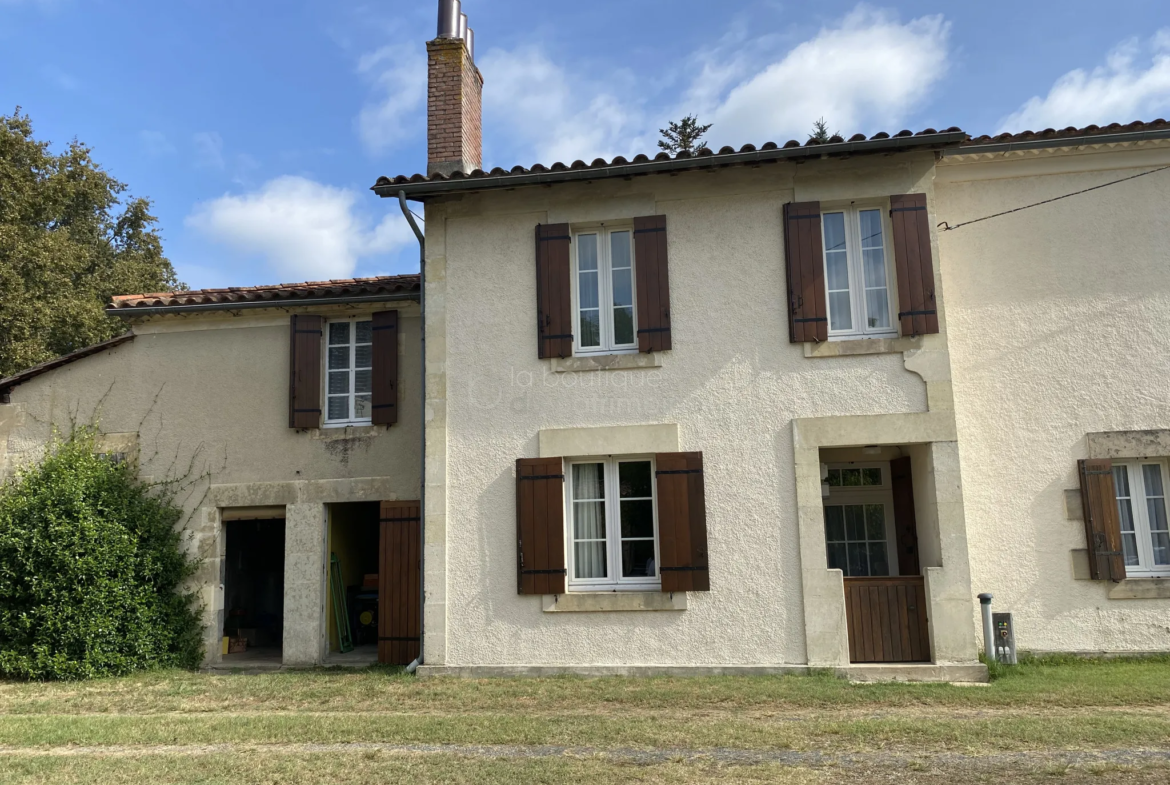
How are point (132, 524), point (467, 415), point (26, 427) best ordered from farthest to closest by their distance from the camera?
1. point (26, 427)
2. point (132, 524)
3. point (467, 415)

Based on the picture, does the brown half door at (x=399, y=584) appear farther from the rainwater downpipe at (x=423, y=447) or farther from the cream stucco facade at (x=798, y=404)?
the cream stucco facade at (x=798, y=404)

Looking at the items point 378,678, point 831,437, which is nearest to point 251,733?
point 378,678

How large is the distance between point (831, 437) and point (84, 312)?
52.4 ft

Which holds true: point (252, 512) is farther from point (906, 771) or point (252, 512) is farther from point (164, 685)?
point (906, 771)

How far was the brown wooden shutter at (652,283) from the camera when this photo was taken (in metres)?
8.88

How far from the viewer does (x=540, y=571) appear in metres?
8.69

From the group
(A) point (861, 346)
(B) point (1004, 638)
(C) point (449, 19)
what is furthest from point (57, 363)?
(B) point (1004, 638)

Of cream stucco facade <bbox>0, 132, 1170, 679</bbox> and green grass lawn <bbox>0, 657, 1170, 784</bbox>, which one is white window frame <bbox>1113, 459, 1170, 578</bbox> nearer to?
cream stucco facade <bbox>0, 132, 1170, 679</bbox>

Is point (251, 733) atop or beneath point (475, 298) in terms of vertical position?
beneath

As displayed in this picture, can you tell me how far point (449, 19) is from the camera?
10500 millimetres

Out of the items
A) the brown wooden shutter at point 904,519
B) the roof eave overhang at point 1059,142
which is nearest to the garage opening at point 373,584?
the brown wooden shutter at point 904,519

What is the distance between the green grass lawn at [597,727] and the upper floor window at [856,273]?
3.46m

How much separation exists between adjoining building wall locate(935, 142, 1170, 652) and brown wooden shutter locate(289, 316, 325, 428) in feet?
23.9

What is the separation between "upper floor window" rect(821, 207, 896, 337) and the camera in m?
8.78
